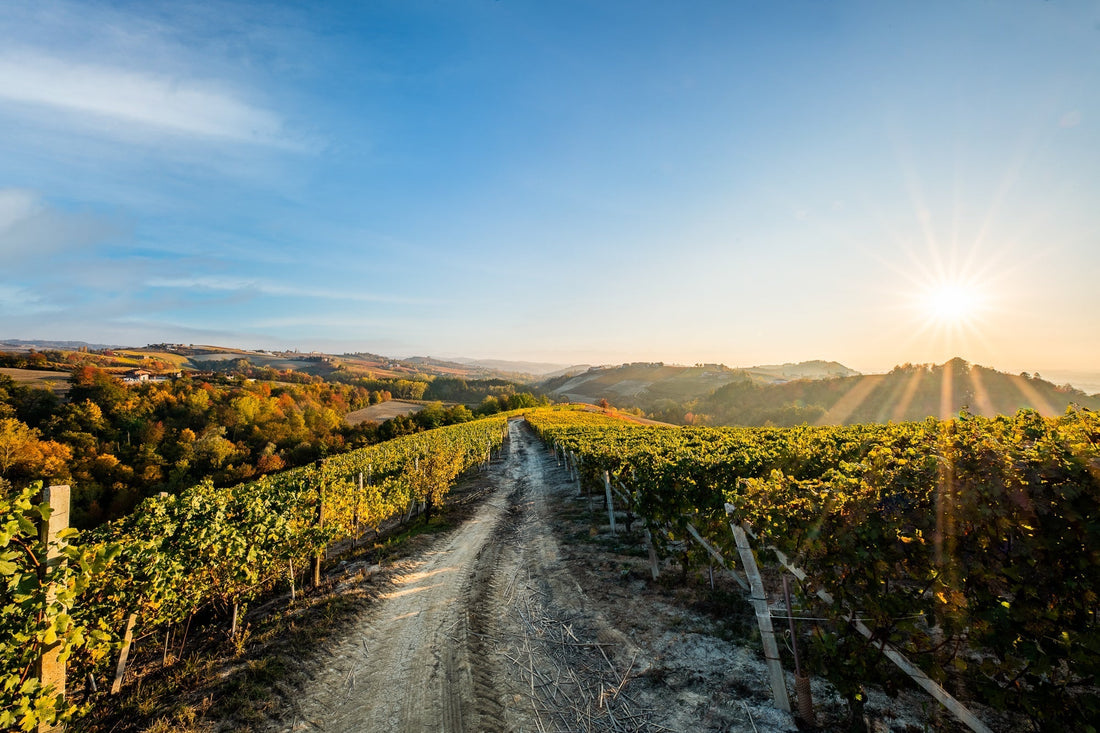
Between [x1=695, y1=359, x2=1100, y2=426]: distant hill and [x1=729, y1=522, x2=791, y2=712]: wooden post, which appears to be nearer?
[x1=729, y1=522, x2=791, y2=712]: wooden post

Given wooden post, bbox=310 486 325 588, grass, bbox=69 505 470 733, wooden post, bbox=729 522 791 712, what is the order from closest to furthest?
1. wooden post, bbox=729 522 791 712
2. grass, bbox=69 505 470 733
3. wooden post, bbox=310 486 325 588

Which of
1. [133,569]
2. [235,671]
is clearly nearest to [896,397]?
[235,671]

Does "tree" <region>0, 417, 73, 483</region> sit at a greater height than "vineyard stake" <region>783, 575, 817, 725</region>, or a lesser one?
lesser

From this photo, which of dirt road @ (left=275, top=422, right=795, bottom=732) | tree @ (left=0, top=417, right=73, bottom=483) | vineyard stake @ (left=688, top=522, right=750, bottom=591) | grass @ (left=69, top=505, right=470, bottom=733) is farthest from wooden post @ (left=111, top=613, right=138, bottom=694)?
tree @ (left=0, top=417, right=73, bottom=483)

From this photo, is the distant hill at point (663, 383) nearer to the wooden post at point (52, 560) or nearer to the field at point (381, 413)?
the field at point (381, 413)

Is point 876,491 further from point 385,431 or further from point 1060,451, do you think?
point 385,431

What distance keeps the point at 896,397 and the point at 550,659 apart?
110 metres

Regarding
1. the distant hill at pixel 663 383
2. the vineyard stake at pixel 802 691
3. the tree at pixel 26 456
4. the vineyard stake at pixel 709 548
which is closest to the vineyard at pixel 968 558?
the vineyard stake at pixel 802 691

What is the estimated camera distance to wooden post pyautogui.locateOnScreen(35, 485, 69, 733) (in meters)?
4.10

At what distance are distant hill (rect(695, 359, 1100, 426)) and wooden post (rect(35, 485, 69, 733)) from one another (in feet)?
288

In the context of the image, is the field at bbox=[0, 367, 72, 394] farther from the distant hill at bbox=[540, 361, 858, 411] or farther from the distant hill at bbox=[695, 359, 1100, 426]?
the distant hill at bbox=[695, 359, 1100, 426]

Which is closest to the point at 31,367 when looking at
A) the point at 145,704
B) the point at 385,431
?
the point at 385,431

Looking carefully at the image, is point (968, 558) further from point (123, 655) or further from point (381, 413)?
point (381, 413)

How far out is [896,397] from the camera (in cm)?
8625
